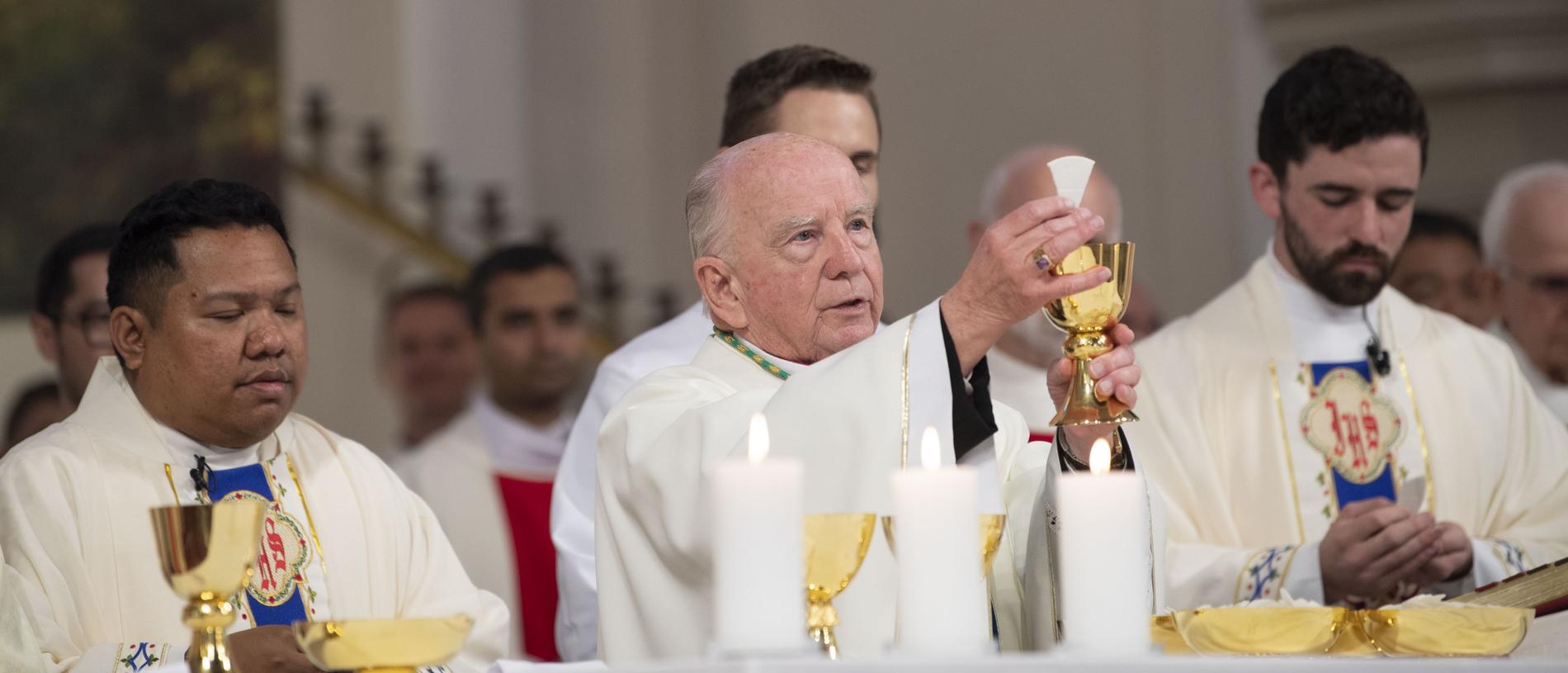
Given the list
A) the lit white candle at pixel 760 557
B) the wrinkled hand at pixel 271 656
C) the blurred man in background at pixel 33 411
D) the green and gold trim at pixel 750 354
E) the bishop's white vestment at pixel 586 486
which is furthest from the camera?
the blurred man in background at pixel 33 411

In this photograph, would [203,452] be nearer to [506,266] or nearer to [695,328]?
[695,328]

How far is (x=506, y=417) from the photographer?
7.09 m

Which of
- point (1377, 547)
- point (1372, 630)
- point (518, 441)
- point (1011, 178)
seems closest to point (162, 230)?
point (1372, 630)

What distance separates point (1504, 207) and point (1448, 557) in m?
2.24

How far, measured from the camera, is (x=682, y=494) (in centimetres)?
320

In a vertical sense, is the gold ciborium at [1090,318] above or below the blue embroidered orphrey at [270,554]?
above

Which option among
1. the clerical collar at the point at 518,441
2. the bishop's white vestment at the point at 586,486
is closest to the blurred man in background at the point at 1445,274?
the bishop's white vestment at the point at 586,486

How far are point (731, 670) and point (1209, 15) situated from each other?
698cm

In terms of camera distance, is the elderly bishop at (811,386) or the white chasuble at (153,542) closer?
the elderly bishop at (811,386)

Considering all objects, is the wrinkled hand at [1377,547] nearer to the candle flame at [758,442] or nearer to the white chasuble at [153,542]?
the white chasuble at [153,542]

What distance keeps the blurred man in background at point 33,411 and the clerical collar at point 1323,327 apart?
3646 mm

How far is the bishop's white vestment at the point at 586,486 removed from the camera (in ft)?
15.5

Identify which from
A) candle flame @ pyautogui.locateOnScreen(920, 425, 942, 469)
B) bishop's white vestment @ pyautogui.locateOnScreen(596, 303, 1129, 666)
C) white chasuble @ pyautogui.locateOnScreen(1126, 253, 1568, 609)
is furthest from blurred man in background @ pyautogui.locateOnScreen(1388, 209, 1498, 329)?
candle flame @ pyautogui.locateOnScreen(920, 425, 942, 469)

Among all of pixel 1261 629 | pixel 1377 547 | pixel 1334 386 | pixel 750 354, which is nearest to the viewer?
pixel 1261 629
